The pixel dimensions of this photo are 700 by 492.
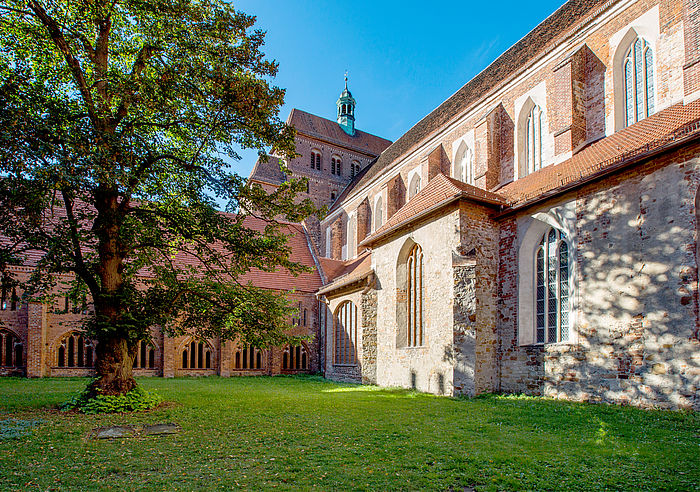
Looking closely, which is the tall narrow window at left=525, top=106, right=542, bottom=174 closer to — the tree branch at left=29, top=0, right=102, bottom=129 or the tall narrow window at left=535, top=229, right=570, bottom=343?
the tall narrow window at left=535, top=229, right=570, bottom=343

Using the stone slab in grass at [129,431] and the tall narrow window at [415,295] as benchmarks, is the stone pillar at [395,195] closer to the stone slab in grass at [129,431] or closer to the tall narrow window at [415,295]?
the tall narrow window at [415,295]

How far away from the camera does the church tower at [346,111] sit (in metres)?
43.2

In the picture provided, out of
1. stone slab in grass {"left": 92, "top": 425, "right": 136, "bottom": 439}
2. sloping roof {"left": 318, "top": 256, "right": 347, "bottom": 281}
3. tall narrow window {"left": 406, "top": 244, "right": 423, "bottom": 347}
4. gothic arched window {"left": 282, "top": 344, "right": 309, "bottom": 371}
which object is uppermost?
sloping roof {"left": 318, "top": 256, "right": 347, "bottom": 281}

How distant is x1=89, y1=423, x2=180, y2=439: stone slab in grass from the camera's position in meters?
7.11

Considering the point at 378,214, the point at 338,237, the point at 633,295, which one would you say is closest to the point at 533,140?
the point at 633,295

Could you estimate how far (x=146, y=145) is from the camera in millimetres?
9836

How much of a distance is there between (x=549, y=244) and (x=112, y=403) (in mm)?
10950

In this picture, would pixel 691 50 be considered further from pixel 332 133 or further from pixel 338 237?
pixel 332 133

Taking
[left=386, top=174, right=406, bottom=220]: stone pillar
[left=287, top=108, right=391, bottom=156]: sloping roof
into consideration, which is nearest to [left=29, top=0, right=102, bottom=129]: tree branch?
[left=386, top=174, right=406, bottom=220]: stone pillar

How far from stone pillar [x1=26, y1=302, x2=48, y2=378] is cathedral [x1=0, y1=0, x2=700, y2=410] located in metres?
0.06

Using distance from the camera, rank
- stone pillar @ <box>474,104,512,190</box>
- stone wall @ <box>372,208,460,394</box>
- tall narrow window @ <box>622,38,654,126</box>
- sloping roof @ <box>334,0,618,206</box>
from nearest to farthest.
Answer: stone wall @ <box>372,208,460,394</box> → tall narrow window @ <box>622,38,654,126</box> → sloping roof @ <box>334,0,618,206</box> → stone pillar @ <box>474,104,512,190</box>

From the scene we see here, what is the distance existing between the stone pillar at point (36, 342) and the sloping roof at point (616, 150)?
2092cm

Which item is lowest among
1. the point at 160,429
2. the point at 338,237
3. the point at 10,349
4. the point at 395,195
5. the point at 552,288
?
the point at 10,349

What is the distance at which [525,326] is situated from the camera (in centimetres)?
1217
